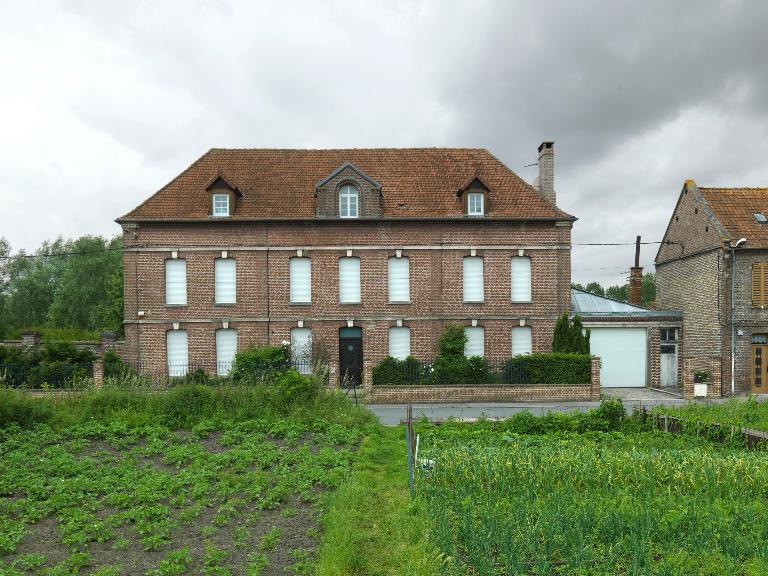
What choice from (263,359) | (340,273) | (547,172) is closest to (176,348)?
(263,359)

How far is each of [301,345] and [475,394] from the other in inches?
315

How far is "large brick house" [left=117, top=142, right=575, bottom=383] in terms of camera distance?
2536 centimetres

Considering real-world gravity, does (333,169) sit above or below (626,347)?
above

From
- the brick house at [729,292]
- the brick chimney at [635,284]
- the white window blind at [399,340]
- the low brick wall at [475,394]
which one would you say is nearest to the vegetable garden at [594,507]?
the low brick wall at [475,394]

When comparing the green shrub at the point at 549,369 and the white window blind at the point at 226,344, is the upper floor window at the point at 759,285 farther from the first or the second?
the white window blind at the point at 226,344

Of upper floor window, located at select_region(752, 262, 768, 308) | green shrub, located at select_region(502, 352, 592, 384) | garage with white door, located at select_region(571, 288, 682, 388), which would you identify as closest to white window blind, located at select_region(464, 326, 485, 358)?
green shrub, located at select_region(502, 352, 592, 384)

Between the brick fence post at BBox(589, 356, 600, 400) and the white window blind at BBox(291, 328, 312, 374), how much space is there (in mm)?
11215

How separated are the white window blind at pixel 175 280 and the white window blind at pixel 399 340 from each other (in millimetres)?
9037

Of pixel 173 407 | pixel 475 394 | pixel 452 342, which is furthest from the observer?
pixel 452 342

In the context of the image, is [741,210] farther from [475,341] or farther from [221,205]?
[221,205]

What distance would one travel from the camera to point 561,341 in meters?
23.9

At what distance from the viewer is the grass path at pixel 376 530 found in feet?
21.6

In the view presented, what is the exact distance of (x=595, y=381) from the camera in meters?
22.3

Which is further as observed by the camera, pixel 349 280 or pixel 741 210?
pixel 741 210
